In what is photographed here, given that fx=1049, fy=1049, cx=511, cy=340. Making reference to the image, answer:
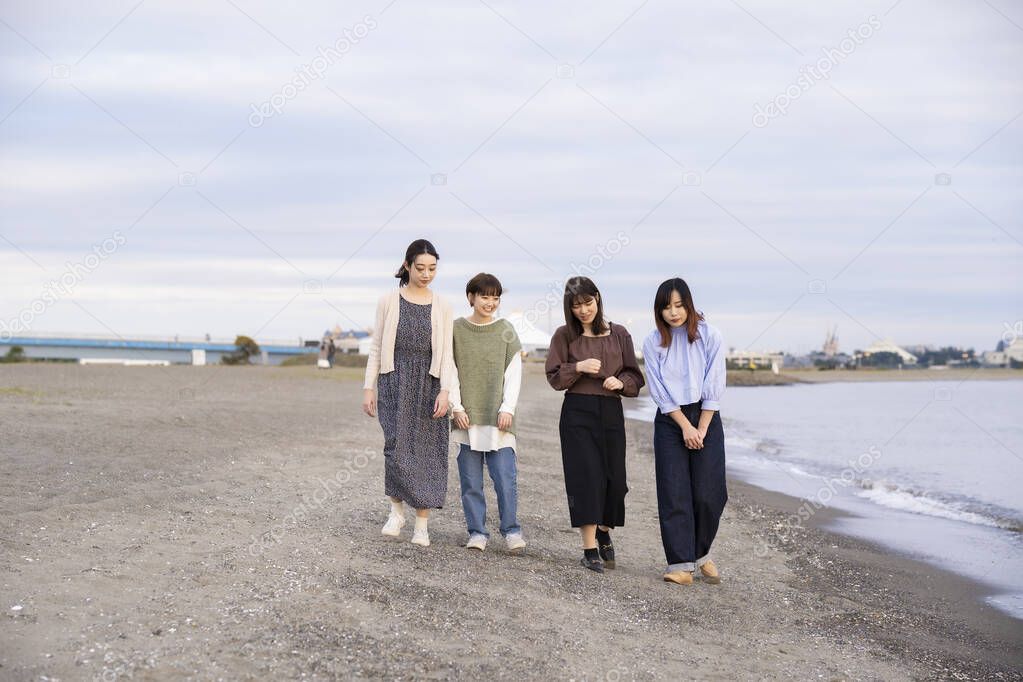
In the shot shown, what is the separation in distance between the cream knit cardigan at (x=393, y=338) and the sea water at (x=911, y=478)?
14.1 ft

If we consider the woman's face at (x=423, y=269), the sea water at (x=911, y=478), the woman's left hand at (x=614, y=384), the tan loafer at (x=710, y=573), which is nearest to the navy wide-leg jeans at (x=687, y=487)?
the tan loafer at (x=710, y=573)

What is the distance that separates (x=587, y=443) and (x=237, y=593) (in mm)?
2488

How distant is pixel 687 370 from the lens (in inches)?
268

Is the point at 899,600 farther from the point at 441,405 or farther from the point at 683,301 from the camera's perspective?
the point at 441,405

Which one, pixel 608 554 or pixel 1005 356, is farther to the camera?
pixel 1005 356

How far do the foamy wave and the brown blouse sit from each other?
6.71 m

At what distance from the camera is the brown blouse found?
6.86 m

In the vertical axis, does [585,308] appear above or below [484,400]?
above

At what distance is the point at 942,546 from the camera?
10.1 meters

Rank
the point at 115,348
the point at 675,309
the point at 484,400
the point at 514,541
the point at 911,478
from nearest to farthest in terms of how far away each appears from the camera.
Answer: the point at 675,309 < the point at 484,400 < the point at 514,541 < the point at 911,478 < the point at 115,348

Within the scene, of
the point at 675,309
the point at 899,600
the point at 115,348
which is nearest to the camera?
the point at 675,309

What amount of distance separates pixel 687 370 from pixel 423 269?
1.83m

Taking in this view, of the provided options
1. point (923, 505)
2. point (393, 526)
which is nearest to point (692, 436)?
point (393, 526)

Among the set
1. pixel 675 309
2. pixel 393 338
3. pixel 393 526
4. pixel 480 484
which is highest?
pixel 675 309
